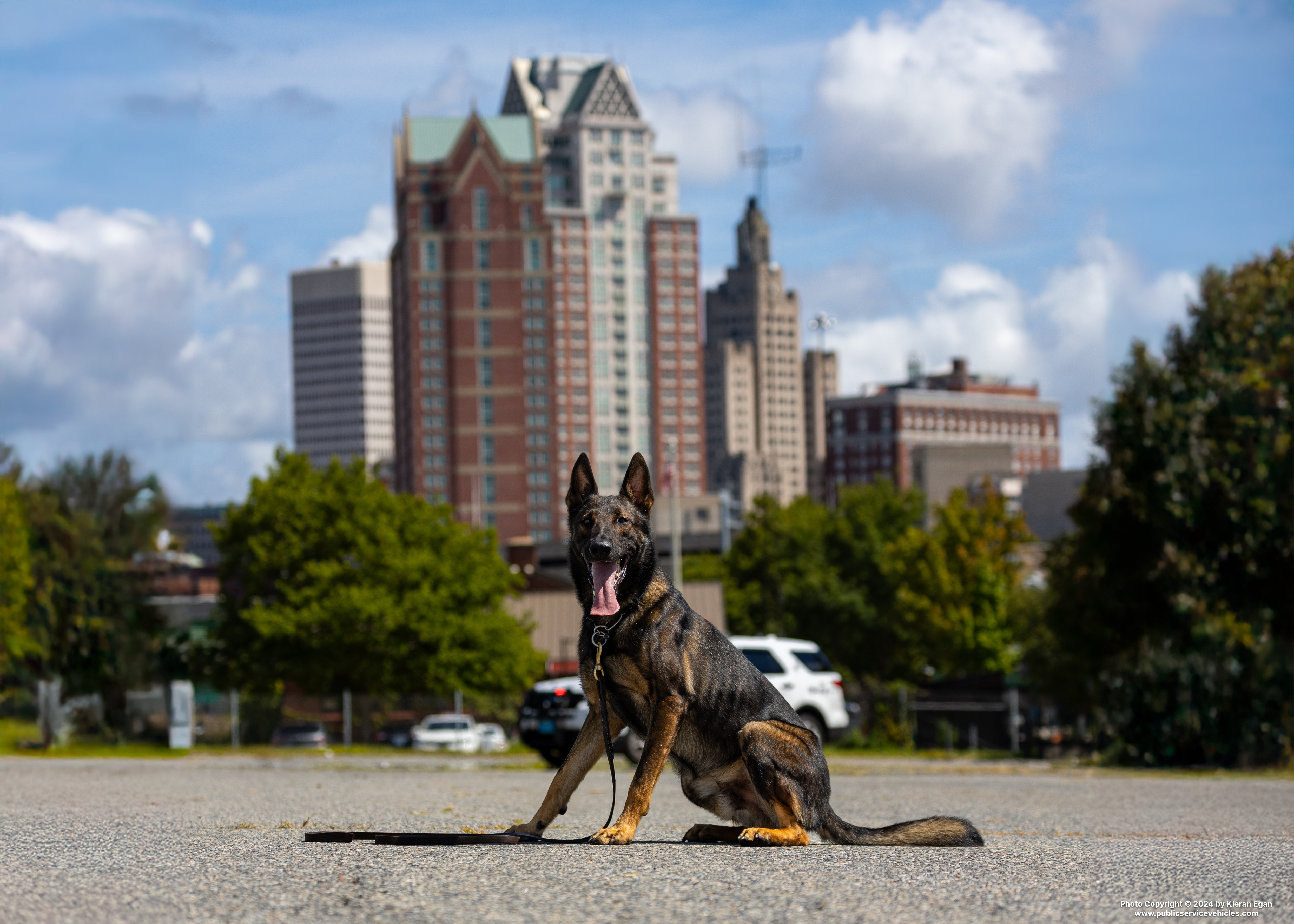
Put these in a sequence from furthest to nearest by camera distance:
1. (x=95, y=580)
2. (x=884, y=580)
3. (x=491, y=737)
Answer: (x=884, y=580)
(x=491, y=737)
(x=95, y=580)

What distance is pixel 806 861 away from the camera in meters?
6.99

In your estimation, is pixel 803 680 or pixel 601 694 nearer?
pixel 601 694

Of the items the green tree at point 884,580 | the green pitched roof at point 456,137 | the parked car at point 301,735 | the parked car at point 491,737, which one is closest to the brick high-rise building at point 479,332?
the green pitched roof at point 456,137

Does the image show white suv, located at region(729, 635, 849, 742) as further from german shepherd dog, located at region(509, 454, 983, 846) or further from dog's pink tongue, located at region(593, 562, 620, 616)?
dog's pink tongue, located at region(593, 562, 620, 616)

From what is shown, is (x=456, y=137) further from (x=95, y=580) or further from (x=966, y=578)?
(x=95, y=580)

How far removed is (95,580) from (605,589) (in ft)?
128

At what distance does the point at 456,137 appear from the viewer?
185250 mm

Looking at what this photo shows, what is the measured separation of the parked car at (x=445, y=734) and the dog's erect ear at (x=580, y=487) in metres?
35.8

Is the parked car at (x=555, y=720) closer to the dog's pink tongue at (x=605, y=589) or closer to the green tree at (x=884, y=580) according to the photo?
the dog's pink tongue at (x=605, y=589)

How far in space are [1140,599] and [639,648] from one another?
24737 millimetres

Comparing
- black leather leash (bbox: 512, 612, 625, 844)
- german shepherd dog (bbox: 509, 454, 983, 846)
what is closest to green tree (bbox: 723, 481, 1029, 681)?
german shepherd dog (bbox: 509, 454, 983, 846)

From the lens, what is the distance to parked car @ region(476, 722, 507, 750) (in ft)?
151

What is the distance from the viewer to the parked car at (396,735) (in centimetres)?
4291

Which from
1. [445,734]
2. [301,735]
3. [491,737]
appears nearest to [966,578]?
[491,737]
